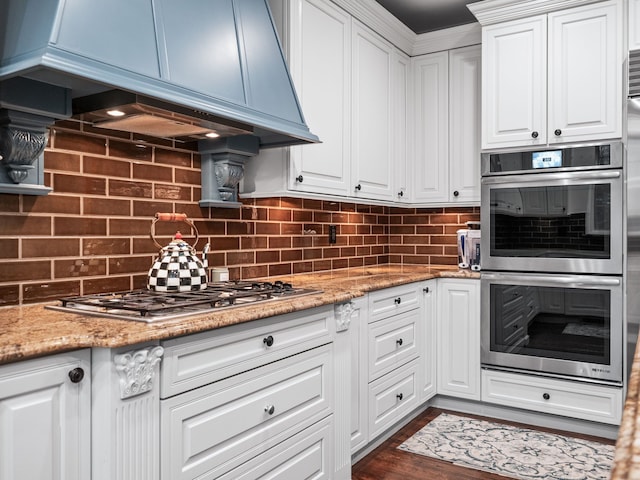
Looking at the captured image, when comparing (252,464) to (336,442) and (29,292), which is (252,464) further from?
(29,292)

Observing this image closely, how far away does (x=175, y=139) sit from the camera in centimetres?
236

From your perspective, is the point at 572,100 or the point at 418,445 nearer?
the point at 418,445

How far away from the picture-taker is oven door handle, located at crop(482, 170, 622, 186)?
2994 millimetres

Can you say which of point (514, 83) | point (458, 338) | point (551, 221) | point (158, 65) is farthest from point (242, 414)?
point (514, 83)

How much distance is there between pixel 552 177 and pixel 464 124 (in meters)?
0.76

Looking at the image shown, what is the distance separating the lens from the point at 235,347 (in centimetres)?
176

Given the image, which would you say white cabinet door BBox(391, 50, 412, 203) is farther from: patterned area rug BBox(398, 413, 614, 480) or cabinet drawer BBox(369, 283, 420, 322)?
patterned area rug BBox(398, 413, 614, 480)

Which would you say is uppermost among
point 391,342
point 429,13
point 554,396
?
point 429,13

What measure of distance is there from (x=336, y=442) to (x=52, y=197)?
1.51m

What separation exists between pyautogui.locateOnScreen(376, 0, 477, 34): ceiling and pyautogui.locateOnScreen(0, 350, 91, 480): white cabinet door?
3.03 meters

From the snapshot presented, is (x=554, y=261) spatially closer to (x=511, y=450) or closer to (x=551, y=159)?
(x=551, y=159)

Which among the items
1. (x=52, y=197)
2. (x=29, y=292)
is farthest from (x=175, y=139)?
(x=29, y=292)

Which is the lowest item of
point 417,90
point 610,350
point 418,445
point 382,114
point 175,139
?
point 418,445

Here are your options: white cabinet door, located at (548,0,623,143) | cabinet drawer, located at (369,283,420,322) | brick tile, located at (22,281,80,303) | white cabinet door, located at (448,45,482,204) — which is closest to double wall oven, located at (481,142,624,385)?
white cabinet door, located at (548,0,623,143)
